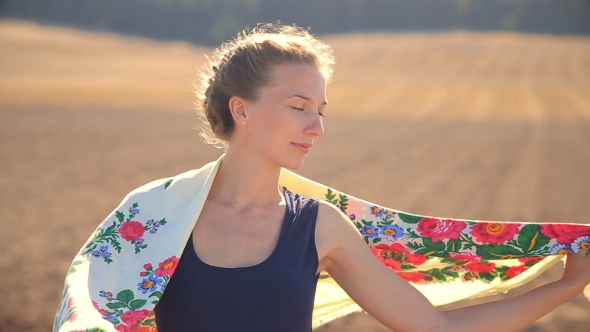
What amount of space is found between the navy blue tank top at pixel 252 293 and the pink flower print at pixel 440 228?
58cm

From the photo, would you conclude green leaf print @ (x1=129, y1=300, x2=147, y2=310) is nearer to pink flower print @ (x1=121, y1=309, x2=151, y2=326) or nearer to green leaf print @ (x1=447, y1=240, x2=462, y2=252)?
pink flower print @ (x1=121, y1=309, x2=151, y2=326)

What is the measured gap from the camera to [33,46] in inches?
1908

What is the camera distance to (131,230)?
2.78 metres

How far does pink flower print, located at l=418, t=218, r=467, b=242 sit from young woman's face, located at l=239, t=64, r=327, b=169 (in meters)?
0.60

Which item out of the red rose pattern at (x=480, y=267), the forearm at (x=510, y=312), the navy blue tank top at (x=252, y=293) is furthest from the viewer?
the red rose pattern at (x=480, y=267)

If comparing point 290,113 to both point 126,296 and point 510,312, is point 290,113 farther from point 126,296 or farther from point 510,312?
point 510,312

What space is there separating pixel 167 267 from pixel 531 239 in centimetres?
132

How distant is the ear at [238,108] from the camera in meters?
2.74

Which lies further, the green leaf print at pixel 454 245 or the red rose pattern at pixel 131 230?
the green leaf print at pixel 454 245

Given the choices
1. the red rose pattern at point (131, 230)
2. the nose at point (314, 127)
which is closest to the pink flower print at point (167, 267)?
the red rose pattern at point (131, 230)

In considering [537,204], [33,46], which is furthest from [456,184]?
[33,46]

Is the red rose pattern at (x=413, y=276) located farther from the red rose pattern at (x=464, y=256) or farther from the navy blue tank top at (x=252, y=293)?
the navy blue tank top at (x=252, y=293)

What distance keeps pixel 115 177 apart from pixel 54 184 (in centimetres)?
113

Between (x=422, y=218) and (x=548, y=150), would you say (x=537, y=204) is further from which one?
(x=422, y=218)
